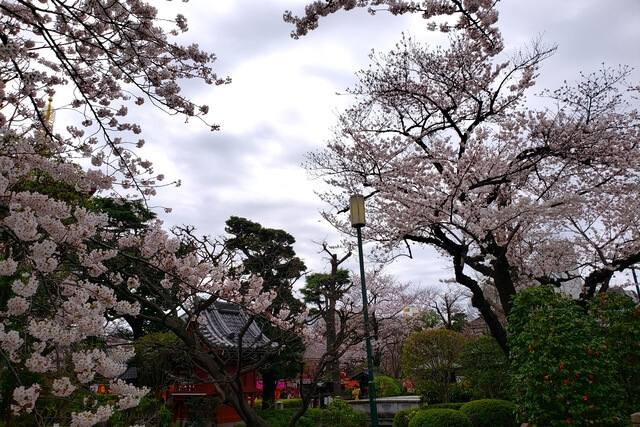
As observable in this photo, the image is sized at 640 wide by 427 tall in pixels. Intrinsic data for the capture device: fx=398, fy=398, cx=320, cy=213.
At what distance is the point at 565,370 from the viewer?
562cm

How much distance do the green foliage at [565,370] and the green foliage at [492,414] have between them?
4577 mm

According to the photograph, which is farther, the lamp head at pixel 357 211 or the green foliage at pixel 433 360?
the green foliage at pixel 433 360

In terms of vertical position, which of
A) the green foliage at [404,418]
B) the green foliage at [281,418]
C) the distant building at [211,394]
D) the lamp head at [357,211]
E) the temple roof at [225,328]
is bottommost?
the green foliage at [404,418]

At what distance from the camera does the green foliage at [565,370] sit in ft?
17.9

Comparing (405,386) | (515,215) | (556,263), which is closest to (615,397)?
(515,215)

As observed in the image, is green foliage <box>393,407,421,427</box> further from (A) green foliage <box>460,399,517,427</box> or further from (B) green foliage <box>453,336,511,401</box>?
(A) green foliage <box>460,399,517,427</box>

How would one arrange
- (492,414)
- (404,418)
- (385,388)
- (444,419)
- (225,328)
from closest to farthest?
1. (444,419)
2. (492,414)
3. (404,418)
4. (225,328)
5. (385,388)

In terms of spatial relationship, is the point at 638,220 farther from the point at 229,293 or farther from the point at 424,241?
the point at 229,293

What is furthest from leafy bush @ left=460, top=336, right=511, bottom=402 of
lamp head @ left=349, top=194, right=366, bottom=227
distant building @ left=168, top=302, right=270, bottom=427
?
lamp head @ left=349, top=194, right=366, bottom=227

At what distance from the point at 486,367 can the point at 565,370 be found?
7.18m

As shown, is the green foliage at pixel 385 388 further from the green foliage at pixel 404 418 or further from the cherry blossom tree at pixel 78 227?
the cherry blossom tree at pixel 78 227

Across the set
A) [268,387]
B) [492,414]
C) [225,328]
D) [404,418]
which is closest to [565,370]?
[492,414]

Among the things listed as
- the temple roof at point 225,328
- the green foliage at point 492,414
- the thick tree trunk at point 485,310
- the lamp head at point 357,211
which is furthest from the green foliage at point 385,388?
the lamp head at point 357,211

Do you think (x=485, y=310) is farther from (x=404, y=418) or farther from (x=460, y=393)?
(x=460, y=393)
